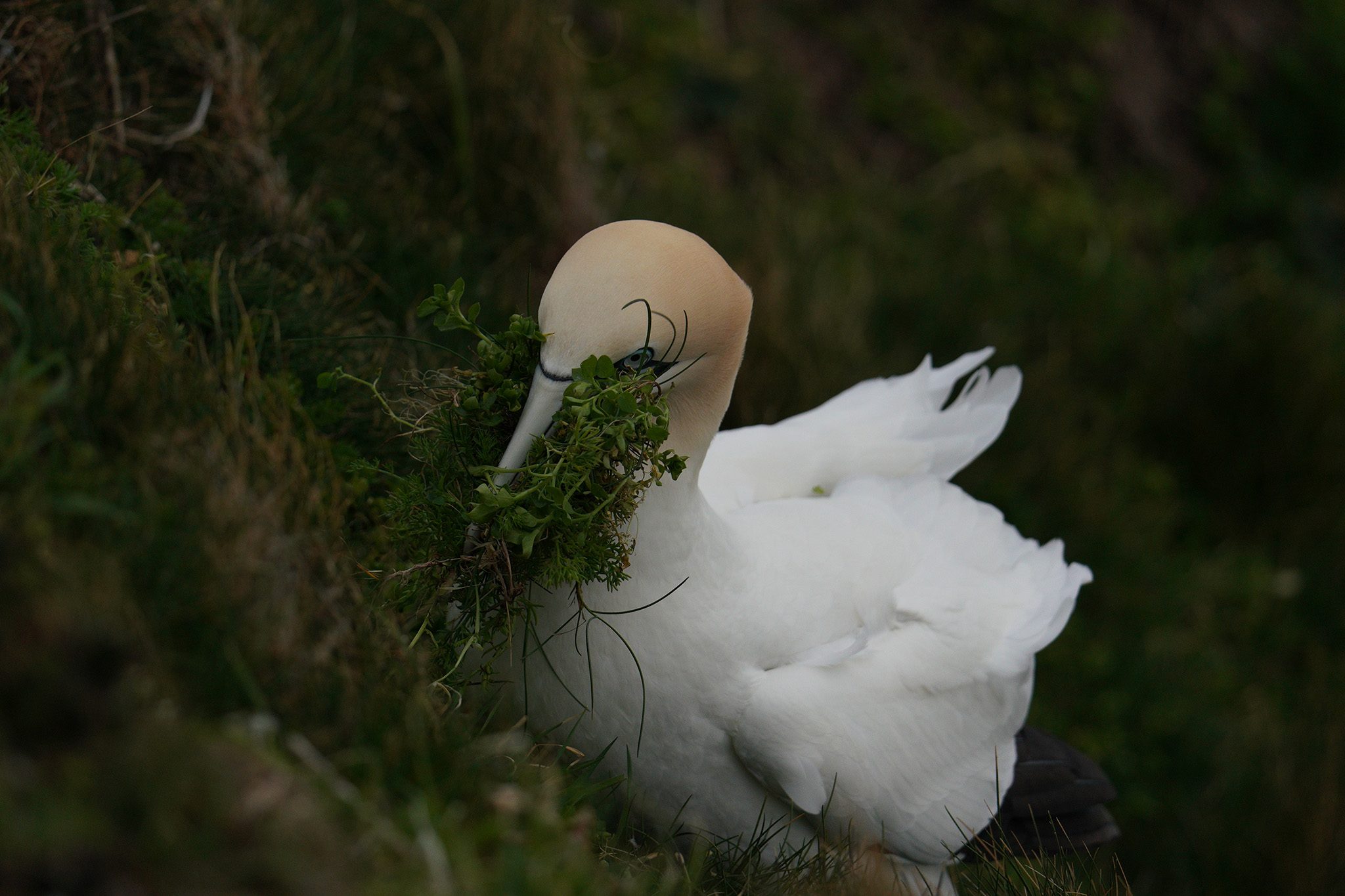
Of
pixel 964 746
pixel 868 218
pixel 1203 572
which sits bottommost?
pixel 1203 572

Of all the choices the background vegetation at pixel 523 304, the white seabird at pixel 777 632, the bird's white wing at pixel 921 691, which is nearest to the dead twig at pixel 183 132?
the background vegetation at pixel 523 304

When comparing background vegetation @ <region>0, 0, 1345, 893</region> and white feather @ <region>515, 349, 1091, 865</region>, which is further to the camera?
white feather @ <region>515, 349, 1091, 865</region>

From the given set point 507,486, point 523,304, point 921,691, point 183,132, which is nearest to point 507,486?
point 507,486

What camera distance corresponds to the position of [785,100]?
8398 millimetres

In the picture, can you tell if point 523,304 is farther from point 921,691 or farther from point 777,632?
point 921,691

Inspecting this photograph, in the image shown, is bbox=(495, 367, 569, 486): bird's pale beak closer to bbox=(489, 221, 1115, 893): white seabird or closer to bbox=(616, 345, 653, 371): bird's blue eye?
bbox=(489, 221, 1115, 893): white seabird

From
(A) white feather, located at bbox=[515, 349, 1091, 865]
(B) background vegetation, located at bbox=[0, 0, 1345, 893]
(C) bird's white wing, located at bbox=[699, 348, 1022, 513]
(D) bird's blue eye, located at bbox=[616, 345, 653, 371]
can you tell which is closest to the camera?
(B) background vegetation, located at bbox=[0, 0, 1345, 893]

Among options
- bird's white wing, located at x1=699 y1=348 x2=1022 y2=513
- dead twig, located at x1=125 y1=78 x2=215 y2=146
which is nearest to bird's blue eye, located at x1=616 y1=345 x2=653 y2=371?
bird's white wing, located at x1=699 y1=348 x2=1022 y2=513

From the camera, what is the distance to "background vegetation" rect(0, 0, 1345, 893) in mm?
1646

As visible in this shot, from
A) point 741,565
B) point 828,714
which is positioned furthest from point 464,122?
point 828,714

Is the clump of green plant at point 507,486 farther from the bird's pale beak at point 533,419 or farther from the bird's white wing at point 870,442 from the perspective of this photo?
the bird's white wing at point 870,442

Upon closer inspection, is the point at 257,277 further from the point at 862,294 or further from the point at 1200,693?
the point at 1200,693

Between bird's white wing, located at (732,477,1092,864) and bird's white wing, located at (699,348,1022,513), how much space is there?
0.50ft

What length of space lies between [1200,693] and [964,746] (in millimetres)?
3135
